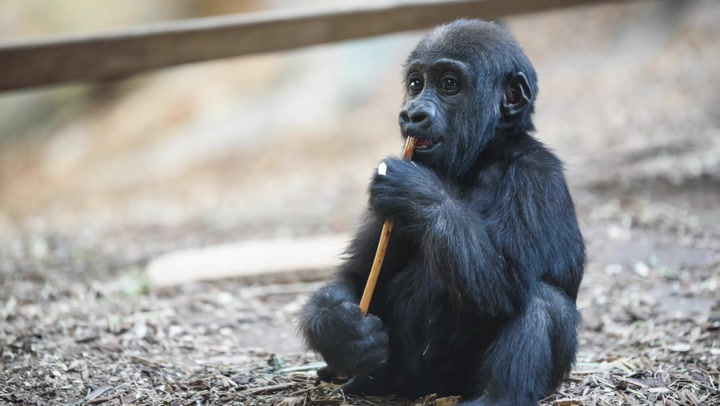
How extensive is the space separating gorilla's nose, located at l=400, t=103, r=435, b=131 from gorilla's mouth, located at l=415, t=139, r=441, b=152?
0.11 metres

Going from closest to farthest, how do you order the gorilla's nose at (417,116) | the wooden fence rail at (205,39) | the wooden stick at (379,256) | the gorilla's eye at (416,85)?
the wooden stick at (379,256) < the gorilla's nose at (417,116) < the gorilla's eye at (416,85) < the wooden fence rail at (205,39)

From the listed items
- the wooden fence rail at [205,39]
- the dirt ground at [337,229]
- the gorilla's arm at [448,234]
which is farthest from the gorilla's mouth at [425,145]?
the wooden fence rail at [205,39]

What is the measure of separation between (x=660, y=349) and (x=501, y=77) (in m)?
2.20

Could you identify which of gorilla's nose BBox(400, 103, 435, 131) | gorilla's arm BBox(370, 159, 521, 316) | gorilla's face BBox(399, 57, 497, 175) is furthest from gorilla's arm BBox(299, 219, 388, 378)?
gorilla's nose BBox(400, 103, 435, 131)

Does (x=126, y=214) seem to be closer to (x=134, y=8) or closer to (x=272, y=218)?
→ (x=272, y=218)

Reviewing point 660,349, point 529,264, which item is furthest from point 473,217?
point 660,349

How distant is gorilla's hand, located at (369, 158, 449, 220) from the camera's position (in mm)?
3908

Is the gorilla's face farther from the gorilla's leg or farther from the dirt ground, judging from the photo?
the dirt ground

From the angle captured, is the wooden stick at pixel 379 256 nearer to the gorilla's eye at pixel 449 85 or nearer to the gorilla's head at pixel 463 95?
the gorilla's head at pixel 463 95

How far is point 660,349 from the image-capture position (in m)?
5.19

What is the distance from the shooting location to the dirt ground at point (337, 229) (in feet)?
15.0

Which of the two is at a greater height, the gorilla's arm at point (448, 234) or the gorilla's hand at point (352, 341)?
the gorilla's arm at point (448, 234)

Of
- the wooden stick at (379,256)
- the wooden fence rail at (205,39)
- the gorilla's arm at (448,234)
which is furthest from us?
the wooden fence rail at (205,39)

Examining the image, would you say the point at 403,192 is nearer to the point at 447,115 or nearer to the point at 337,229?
the point at 447,115
